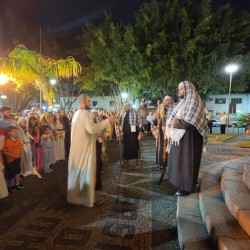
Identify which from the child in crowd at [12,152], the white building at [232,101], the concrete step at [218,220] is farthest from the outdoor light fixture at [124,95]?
the concrete step at [218,220]

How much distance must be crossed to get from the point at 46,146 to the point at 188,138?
4656mm

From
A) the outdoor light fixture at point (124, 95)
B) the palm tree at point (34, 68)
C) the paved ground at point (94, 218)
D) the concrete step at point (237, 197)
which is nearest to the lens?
the concrete step at point (237, 197)

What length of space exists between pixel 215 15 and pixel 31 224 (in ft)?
79.6

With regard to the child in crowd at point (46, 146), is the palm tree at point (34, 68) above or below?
above

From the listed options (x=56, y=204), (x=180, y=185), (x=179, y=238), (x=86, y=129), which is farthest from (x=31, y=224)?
(x=180, y=185)

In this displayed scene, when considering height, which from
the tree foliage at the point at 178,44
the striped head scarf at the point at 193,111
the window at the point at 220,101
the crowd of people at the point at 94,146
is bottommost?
the crowd of people at the point at 94,146

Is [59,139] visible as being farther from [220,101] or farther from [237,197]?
[220,101]

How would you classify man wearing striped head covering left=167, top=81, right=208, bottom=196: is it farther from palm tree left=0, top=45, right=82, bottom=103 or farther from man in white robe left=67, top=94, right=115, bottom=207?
palm tree left=0, top=45, right=82, bottom=103

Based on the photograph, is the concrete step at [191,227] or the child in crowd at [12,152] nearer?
the concrete step at [191,227]

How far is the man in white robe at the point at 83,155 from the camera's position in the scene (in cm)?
511

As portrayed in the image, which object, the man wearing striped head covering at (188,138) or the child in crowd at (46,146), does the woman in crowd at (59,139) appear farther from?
the man wearing striped head covering at (188,138)

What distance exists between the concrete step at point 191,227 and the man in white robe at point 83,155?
5.68 feet

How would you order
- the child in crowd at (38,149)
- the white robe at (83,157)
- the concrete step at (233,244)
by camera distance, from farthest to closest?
the child in crowd at (38,149) < the white robe at (83,157) < the concrete step at (233,244)

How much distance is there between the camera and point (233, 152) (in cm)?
1073
